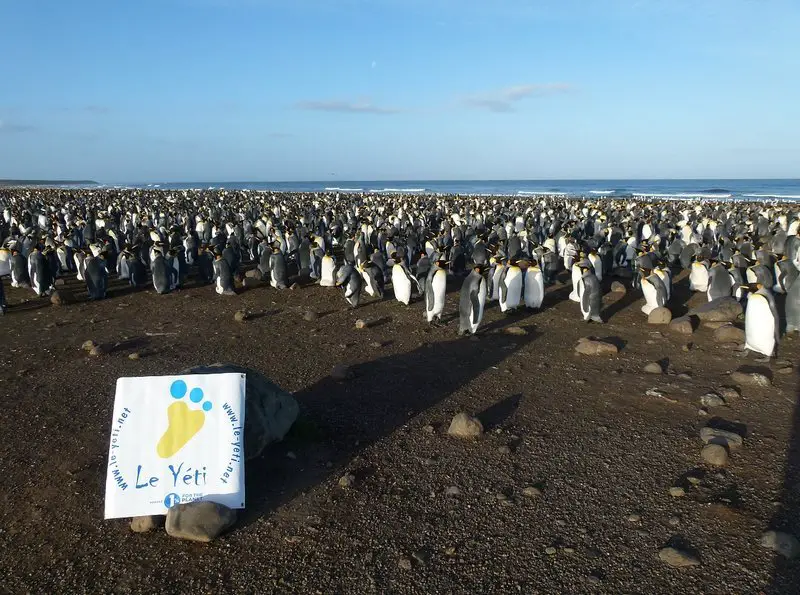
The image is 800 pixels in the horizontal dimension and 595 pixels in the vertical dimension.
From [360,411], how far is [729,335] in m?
6.06

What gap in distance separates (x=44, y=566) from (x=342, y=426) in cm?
273

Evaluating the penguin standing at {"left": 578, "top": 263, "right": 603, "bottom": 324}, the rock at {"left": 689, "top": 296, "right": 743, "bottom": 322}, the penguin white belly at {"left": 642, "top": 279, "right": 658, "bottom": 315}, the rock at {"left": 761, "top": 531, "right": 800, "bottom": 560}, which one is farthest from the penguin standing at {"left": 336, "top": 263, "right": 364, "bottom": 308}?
the rock at {"left": 761, "top": 531, "right": 800, "bottom": 560}

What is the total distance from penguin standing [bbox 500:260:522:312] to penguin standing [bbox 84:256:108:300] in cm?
860

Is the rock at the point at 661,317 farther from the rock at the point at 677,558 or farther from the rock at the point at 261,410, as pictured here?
the rock at the point at 261,410

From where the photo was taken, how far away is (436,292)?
9859 mm

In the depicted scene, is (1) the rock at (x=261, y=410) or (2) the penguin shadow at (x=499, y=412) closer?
(1) the rock at (x=261, y=410)

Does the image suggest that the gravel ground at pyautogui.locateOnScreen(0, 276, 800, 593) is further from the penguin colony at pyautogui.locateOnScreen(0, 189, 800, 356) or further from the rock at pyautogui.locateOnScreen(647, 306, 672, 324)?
the penguin colony at pyautogui.locateOnScreen(0, 189, 800, 356)

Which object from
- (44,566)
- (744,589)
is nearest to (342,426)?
(44,566)

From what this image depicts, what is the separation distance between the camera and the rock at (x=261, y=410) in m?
4.68

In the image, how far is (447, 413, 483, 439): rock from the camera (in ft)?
17.8

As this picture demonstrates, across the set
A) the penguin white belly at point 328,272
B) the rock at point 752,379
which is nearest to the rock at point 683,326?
A: the rock at point 752,379

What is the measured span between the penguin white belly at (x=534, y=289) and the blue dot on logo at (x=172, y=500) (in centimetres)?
829

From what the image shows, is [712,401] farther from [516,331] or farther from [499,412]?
[516,331]

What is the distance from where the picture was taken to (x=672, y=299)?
1212 cm
